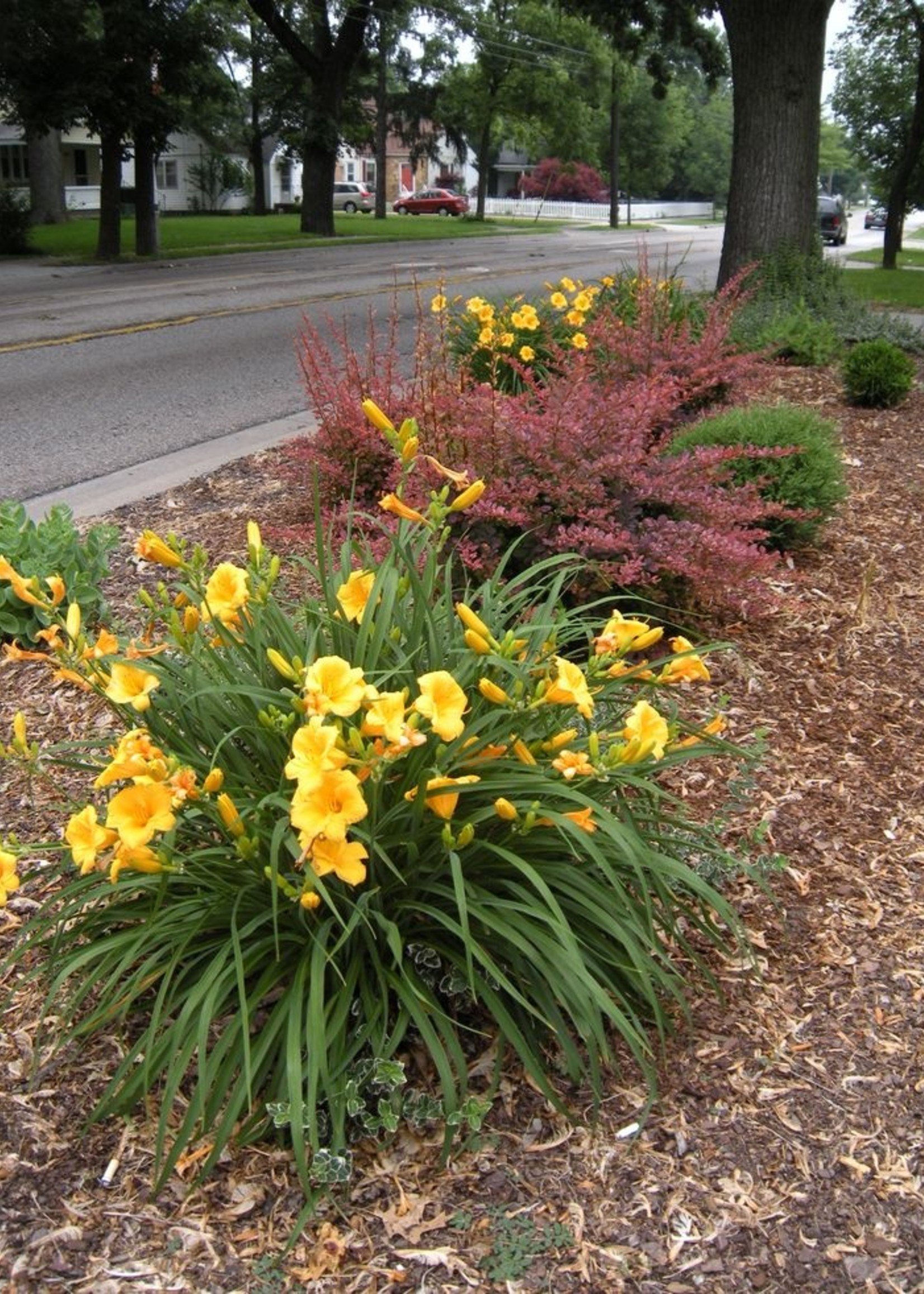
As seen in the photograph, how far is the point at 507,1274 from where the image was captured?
197 cm

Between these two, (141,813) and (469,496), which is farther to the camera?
(469,496)

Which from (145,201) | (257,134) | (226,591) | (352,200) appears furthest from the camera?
(352,200)

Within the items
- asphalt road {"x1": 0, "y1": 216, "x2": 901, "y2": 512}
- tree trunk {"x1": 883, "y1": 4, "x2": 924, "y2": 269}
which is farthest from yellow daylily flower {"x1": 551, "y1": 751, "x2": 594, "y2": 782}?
tree trunk {"x1": 883, "y1": 4, "x2": 924, "y2": 269}

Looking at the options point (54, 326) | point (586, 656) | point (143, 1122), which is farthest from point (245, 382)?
point (143, 1122)

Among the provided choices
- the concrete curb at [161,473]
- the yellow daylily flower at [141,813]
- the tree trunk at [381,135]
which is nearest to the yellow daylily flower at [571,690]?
the yellow daylily flower at [141,813]

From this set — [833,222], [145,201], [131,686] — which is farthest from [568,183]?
[131,686]

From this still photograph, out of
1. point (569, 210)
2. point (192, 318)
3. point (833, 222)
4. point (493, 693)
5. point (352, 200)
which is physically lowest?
point (493, 693)

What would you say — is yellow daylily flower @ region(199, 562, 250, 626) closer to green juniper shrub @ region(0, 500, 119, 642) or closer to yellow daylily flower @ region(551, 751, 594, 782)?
yellow daylily flower @ region(551, 751, 594, 782)

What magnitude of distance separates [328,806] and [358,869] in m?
0.13

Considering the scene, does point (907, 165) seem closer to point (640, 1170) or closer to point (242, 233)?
point (242, 233)

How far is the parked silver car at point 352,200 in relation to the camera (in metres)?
62.6

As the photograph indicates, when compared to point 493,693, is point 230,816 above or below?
below

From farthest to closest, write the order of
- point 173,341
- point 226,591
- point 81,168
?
point 81,168, point 173,341, point 226,591

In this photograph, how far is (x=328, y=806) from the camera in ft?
6.31
